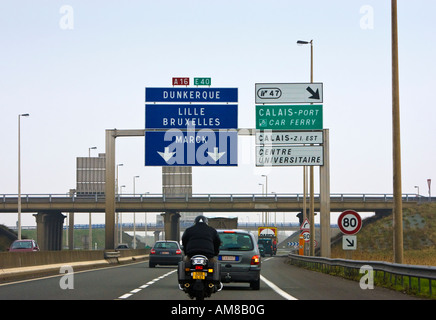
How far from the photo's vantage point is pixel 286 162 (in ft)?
123

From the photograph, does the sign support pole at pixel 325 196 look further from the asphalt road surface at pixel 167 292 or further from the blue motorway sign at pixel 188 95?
the asphalt road surface at pixel 167 292

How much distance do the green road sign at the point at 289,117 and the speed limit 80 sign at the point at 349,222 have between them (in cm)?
1142

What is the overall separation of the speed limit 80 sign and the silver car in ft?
18.3

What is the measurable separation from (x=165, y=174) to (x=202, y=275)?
58.5 metres

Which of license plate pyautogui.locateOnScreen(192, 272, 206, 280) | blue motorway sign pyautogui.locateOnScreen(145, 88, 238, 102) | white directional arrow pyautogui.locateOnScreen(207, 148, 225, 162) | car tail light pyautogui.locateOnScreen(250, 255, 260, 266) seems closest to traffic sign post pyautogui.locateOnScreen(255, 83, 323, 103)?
blue motorway sign pyautogui.locateOnScreen(145, 88, 238, 102)

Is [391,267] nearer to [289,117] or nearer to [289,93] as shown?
[289,117]

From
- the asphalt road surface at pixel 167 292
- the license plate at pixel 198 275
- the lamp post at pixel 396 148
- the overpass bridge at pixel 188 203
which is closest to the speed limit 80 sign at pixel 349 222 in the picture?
the lamp post at pixel 396 148

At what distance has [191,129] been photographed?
38.5 m

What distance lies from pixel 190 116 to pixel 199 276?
2499cm

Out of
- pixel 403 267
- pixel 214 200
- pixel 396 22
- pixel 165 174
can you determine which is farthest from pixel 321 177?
pixel 214 200

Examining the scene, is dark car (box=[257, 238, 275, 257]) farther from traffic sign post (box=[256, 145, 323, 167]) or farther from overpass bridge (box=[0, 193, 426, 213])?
traffic sign post (box=[256, 145, 323, 167])

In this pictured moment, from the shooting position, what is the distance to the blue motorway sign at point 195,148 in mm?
38531

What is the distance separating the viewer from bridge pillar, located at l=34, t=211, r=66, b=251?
81713 millimetres

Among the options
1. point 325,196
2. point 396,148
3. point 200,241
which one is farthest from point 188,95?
point 200,241
